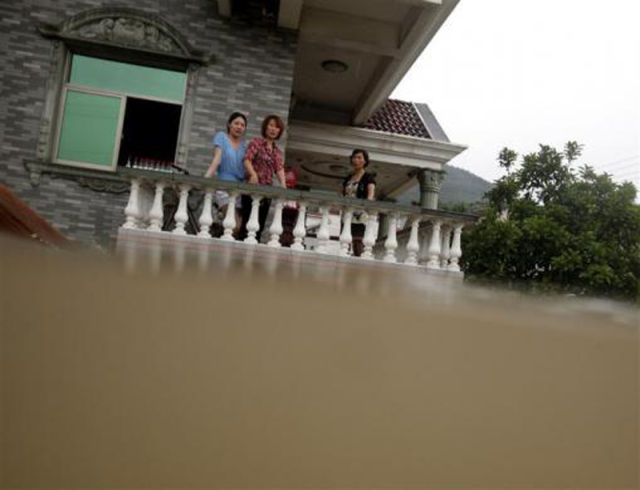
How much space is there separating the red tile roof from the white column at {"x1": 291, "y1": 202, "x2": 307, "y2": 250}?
4.85 m

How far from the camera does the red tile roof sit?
811 centimetres

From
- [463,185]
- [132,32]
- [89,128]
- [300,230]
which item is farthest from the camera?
[463,185]

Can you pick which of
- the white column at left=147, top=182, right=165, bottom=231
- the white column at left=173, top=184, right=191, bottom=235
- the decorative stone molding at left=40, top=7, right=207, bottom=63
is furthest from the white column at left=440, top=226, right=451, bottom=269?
the decorative stone molding at left=40, top=7, right=207, bottom=63

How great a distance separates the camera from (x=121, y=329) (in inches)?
18.2

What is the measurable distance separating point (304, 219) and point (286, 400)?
3.22m

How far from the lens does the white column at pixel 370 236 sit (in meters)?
3.57

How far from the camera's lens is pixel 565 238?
787 centimetres

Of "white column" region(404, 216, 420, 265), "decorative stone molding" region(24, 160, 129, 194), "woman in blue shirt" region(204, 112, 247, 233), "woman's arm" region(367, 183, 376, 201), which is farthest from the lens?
"decorative stone molding" region(24, 160, 129, 194)

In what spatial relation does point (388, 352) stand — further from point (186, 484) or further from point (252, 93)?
point (252, 93)

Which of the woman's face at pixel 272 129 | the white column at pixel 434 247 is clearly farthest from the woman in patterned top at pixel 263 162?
the white column at pixel 434 247

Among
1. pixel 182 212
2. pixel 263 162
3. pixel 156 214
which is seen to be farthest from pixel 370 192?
pixel 156 214

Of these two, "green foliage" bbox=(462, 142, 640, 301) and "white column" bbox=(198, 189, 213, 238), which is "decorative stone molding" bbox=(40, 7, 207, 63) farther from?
"green foliage" bbox=(462, 142, 640, 301)

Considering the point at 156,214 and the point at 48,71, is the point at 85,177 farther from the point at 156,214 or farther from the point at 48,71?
the point at 156,214

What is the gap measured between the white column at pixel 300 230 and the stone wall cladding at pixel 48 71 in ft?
6.09
